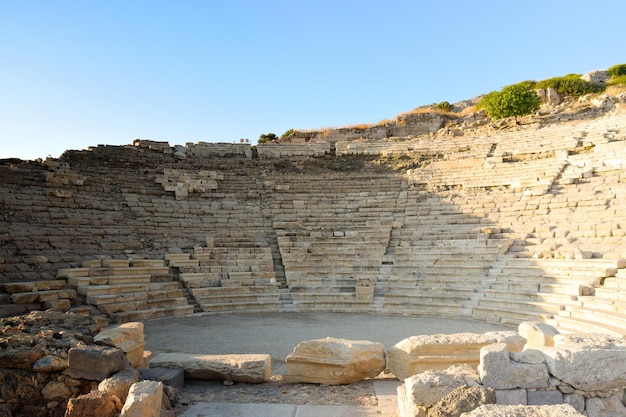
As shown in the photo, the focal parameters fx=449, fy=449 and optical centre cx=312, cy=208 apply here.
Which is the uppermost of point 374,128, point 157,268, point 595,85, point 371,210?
point 595,85

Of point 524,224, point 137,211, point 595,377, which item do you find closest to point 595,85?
point 524,224

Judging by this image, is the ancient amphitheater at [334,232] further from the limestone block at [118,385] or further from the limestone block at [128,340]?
the limestone block at [118,385]

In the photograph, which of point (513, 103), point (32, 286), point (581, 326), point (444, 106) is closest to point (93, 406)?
point (32, 286)

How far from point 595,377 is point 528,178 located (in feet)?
41.8

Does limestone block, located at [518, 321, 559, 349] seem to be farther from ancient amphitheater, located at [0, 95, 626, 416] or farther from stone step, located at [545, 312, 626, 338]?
ancient amphitheater, located at [0, 95, 626, 416]

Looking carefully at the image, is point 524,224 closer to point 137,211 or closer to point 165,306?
point 165,306

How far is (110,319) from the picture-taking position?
1013cm

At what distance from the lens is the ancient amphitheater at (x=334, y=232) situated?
1059cm

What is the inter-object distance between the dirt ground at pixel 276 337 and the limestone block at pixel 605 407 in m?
2.26

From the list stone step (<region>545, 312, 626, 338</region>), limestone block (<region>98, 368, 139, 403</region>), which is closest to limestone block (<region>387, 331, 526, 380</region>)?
stone step (<region>545, 312, 626, 338</region>)

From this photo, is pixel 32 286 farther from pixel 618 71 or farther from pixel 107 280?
pixel 618 71

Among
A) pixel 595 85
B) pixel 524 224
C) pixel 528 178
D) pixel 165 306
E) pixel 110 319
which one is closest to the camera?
Answer: pixel 110 319

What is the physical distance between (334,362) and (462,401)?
2204 millimetres

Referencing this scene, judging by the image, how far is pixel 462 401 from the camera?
4109 mm
